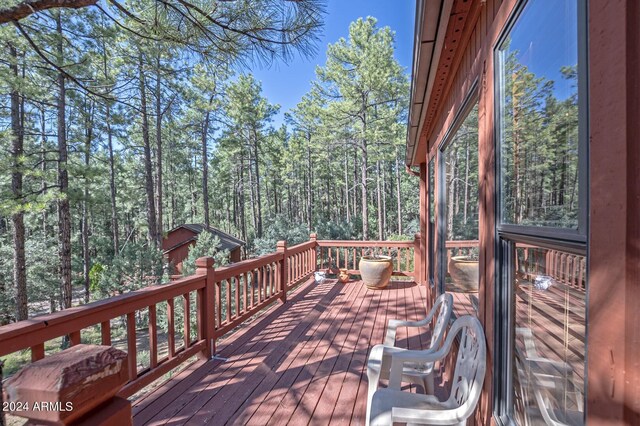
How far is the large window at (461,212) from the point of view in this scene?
6.47ft

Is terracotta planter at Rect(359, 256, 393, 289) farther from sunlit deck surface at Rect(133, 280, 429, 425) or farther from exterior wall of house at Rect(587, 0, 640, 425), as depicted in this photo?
exterior wall of house at Rect(587, 0, 640, 425)

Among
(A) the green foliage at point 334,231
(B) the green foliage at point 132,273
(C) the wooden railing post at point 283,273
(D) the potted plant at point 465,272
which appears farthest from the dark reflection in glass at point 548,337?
(A) the green foliage at point 334,231

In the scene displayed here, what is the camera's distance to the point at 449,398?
173 cm

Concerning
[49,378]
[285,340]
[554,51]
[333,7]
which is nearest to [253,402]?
[285,340]

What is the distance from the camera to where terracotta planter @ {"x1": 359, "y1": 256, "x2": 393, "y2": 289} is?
5410mm

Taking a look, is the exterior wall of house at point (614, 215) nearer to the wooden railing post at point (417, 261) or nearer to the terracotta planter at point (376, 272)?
the terracotta planter at point (376, 272)

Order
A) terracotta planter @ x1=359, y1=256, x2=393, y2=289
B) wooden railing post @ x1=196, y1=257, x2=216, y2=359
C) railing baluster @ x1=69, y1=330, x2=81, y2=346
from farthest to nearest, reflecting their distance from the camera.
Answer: terracotta planter @ x1=359, y1=256, x2=393, y2=289 < wooden railing post @ x1=196, y1=257, x2=216, y2=359 < railing baluster @ x1=69, y1=330, x2=81, y2=346

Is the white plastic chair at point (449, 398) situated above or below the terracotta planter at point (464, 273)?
below

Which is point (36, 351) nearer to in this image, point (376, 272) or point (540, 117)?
point (540, 117)

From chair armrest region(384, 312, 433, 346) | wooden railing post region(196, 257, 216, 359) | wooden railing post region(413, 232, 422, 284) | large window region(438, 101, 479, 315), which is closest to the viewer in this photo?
large window region(438, 101, 479, 315)

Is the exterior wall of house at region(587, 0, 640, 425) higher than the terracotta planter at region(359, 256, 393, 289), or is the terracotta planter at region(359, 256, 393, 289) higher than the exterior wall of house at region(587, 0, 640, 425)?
the exterior wall of house at region(587, 0, 640, 425)

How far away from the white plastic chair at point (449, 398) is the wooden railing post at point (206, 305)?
6.29 ft

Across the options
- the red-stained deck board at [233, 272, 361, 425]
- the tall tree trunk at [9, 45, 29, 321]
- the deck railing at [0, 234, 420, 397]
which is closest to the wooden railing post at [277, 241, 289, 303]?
the deck railing at [0, 234, 420, 397]

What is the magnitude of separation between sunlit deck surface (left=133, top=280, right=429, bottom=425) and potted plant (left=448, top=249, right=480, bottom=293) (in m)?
1.06
